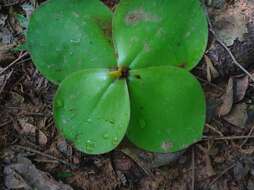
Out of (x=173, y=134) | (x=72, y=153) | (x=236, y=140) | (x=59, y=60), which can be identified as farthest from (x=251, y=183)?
(x=59, y=60)

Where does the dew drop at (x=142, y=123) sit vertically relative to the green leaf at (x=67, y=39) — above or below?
below

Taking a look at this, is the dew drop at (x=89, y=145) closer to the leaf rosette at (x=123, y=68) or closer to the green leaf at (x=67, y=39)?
the leaf rosette at (x=123, y=68)

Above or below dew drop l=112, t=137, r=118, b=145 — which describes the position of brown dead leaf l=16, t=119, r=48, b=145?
below

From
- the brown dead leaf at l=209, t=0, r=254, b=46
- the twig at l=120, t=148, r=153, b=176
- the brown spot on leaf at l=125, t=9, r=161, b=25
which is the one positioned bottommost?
the twig at l=120, t=148, r=153, b=176

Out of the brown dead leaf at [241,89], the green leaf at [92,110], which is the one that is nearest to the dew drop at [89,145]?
the green leaf at [92,110]

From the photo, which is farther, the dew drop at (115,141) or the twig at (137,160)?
the twig at (137,160)

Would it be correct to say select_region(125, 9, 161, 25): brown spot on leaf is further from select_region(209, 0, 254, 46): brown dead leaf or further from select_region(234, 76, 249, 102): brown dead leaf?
select_region(234, 76, 249, 102): brown dead leaf

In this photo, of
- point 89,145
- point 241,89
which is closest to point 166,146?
point 89,145

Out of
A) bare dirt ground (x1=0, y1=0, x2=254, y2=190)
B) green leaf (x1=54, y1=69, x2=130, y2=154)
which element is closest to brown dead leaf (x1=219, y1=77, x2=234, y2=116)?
bare dirt ground (x1=0, y1=0, x2=254, y2=190)
